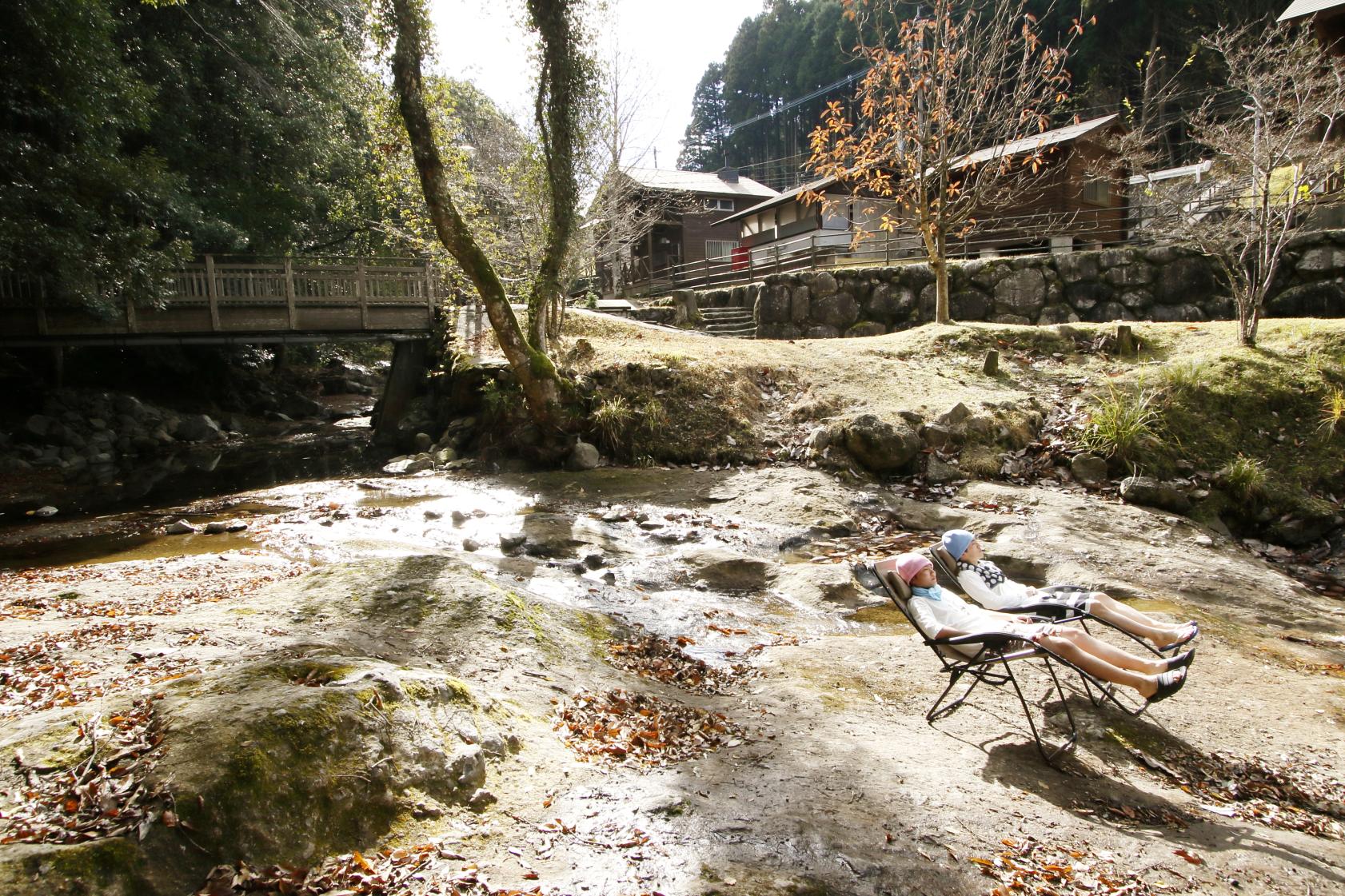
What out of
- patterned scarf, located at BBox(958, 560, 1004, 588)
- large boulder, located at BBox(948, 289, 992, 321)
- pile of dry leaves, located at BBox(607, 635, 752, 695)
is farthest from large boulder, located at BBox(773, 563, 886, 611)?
large boulder, located at BBox(948, 289, 992, 321)

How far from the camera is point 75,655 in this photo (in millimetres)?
3740

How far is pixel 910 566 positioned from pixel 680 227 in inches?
1352

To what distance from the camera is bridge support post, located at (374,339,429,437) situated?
17891 millimetres

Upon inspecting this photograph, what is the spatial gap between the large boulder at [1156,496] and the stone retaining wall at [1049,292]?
8917mm

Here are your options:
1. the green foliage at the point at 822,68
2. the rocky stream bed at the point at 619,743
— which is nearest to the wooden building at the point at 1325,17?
the green foliage at the point at 822,68

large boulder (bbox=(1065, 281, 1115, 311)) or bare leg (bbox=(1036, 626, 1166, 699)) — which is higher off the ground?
large boulder (bbox=(1065, 281, 1115, 311))

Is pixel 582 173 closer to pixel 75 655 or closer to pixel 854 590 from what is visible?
pixel 854 590

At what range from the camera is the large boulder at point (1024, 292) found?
1673cm

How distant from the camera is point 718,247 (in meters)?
37.8

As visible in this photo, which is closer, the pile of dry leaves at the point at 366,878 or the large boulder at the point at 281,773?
the large boulder at the point at 281,773

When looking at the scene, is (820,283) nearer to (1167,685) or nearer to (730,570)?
(730,570)

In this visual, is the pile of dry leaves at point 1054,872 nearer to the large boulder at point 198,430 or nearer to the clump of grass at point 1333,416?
the clump of grass at point 1333,416

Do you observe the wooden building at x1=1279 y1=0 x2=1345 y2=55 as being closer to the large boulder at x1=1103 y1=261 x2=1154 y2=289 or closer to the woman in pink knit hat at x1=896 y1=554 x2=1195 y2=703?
the large boulder at x1=1103 y1=261 x2=1154 y2=289

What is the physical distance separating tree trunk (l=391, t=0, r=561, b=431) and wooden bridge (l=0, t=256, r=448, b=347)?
6.84 meters
